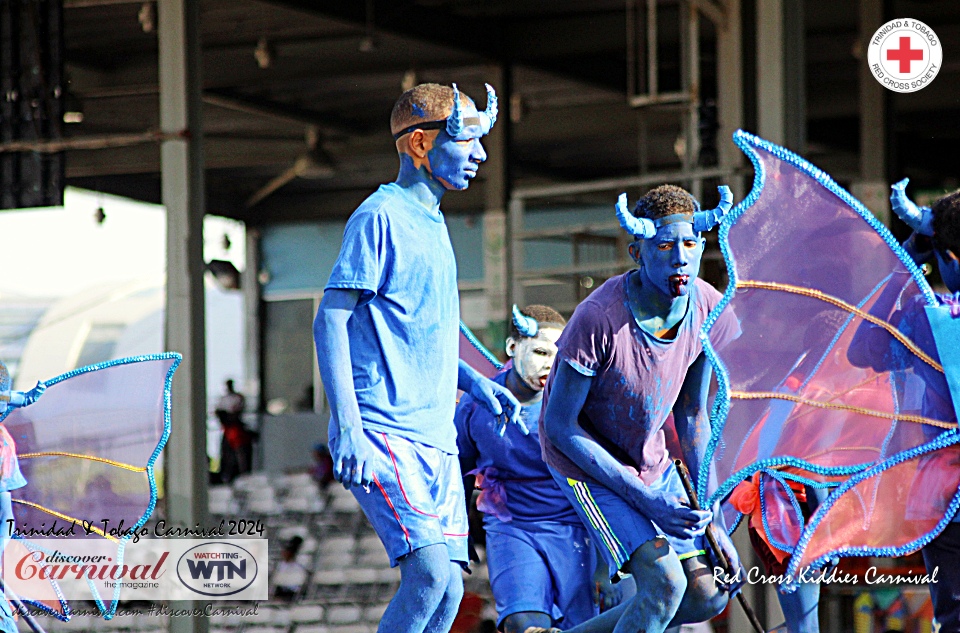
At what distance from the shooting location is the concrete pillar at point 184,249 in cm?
853

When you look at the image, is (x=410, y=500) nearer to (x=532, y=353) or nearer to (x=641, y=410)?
(x=641, y=410)

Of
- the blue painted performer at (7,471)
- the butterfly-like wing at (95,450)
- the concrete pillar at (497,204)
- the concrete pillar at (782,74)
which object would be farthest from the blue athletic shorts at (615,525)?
the concrete pillar at (497,204)

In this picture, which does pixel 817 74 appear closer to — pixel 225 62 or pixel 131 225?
pixel 225 62

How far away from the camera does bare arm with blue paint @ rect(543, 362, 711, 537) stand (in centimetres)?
429

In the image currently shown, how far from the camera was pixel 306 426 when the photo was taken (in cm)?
1998

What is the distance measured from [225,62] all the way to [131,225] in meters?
4.16

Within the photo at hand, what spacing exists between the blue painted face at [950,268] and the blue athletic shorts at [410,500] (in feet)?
5.83

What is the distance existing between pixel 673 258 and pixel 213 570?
4.79 metres

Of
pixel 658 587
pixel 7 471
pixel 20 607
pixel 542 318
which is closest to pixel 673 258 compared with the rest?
pixel 658 587

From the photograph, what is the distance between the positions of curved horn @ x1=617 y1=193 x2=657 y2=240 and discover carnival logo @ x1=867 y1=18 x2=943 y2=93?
5404 mm

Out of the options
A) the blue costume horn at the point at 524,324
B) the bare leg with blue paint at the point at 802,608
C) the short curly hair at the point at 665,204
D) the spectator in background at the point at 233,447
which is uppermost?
the short curly hair at the point at 665,204

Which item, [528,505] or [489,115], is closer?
[489,115]

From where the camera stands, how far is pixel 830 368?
4.64 metres

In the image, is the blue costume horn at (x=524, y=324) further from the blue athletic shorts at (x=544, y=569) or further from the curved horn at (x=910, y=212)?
the curved horn at (x=910, y=212)
